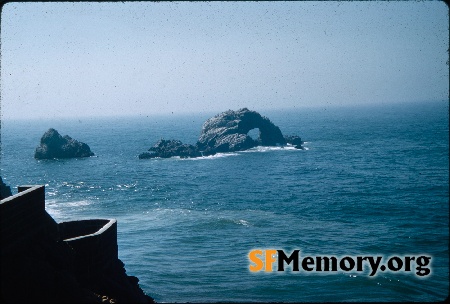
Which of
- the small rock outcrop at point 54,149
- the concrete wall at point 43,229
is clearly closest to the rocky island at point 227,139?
the small rock outcrop at point 54,149

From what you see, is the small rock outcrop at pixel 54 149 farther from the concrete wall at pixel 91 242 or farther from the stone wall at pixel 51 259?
the stone wall at pixel 51 259

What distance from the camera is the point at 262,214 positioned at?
4341 cm

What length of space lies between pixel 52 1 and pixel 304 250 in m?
27.2

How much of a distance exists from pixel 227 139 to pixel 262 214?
59052mm

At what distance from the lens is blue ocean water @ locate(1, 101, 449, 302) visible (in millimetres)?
25281

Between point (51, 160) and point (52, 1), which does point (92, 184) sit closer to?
point (51, 160)

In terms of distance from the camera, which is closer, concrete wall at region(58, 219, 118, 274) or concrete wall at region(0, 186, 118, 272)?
concrete wall at region(0, 186, 118, 272)

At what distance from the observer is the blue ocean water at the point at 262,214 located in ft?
82.9

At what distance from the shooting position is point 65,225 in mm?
15375

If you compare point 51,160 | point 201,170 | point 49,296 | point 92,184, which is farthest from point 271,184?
point 51,160

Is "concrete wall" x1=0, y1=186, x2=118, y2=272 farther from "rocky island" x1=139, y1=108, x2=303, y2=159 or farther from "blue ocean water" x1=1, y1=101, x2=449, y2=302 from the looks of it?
"rocky island" x1=139, y1=108, x2=303, y2=159

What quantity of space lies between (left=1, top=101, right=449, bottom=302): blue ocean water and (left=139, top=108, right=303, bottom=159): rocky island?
25.7 ft

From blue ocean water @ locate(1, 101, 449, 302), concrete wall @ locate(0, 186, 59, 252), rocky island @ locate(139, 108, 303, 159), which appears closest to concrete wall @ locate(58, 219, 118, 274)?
concrete wall @ locate(0, 186, 59, 252)

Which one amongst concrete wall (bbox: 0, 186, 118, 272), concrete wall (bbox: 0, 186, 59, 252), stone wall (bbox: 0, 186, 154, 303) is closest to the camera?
stone wall (bbox: 0, 186, 154, 303)
